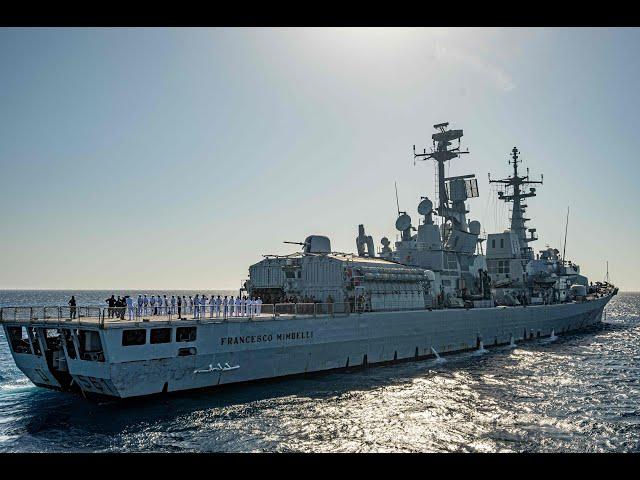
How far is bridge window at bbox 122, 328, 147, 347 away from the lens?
2338 centimetres

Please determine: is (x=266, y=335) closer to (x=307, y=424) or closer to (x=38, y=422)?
(x=307, y=424)

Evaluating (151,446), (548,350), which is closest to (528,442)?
(151,446)

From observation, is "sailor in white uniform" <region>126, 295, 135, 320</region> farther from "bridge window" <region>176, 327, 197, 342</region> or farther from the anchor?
the anchor

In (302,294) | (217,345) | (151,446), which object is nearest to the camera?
(151,446)

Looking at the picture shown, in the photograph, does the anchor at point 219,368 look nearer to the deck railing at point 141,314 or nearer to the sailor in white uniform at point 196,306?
the deck railing at point 141,314

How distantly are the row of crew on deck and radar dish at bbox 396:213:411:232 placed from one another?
22.9 metres

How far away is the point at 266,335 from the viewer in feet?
92.4

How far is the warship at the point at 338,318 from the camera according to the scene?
79.2 ft

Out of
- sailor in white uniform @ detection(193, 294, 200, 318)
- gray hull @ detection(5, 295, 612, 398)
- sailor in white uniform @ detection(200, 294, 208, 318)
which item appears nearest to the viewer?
gray hull @ detection(5, 295, 612, 398)

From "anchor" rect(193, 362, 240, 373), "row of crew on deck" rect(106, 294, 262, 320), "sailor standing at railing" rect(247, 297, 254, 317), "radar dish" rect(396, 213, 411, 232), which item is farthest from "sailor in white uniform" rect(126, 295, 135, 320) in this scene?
"radar dish" rect(396, 213, 411, 232)

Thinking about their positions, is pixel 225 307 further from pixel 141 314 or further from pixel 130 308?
pixel 130 308

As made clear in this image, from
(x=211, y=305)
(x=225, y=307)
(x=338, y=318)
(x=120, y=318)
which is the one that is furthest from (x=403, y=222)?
(x=120, y=318)

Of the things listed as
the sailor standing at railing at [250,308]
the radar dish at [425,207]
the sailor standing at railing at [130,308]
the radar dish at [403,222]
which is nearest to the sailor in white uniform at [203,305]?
the sailor standing at railing at [250,308]
